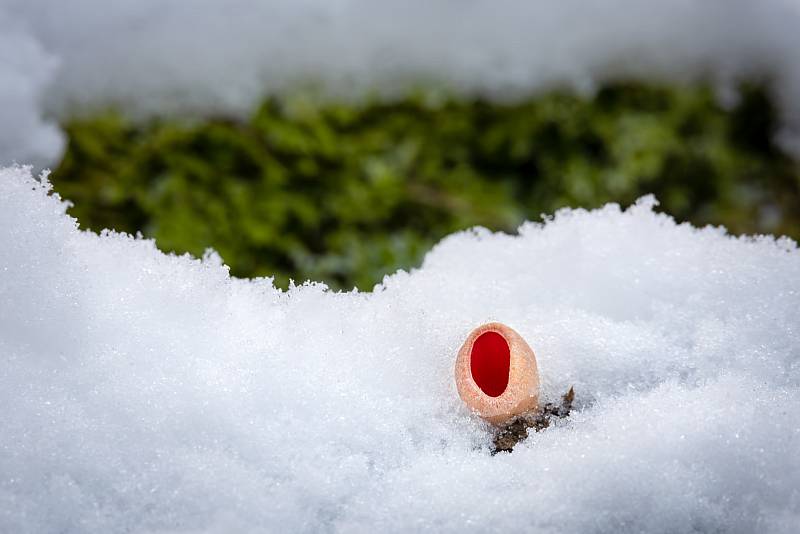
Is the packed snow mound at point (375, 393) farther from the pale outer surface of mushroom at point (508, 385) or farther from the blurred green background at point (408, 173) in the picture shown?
the blurred green background at point (408, 173)

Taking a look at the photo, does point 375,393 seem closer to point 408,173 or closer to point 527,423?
point 527,423

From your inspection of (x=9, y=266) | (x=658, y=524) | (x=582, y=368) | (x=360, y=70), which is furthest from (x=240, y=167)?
(x=658, y=524)

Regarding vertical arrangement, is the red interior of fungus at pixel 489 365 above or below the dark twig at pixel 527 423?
above

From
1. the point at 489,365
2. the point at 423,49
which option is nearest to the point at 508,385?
the point at 489,365

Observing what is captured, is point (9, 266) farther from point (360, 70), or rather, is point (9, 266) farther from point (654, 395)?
point (360, 70)

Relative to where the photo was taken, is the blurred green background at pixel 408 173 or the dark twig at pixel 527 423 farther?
the blurred green background at pixel 408 173

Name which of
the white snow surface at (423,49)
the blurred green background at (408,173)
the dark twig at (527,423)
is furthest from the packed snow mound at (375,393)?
the blurred green background at (408,173)

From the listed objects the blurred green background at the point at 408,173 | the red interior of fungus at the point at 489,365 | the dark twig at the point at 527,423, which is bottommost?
the dark twig at the point at 527,423

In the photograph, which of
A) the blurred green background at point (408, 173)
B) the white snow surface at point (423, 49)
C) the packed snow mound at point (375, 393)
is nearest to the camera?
the packed snow mound at point (375, 393)
